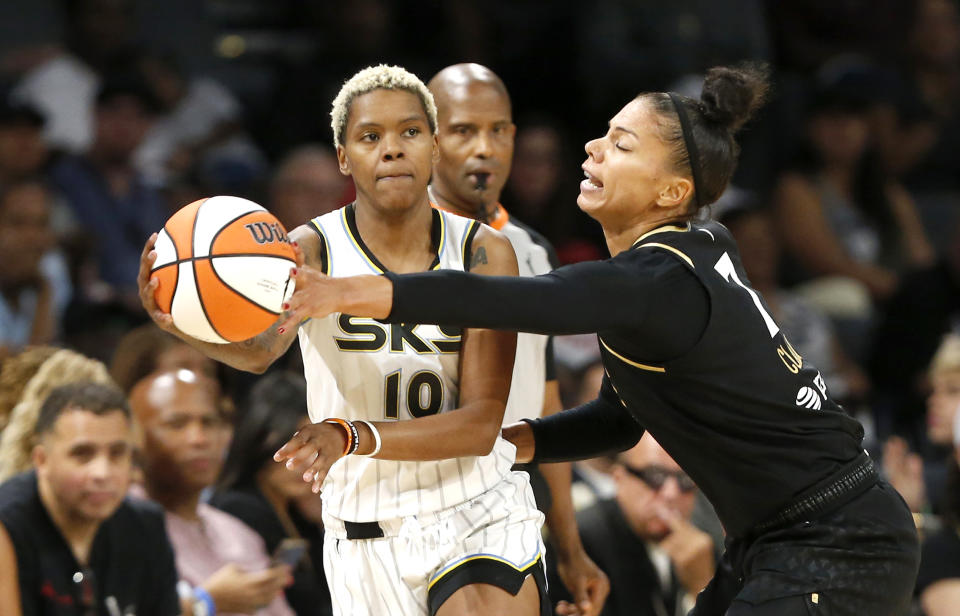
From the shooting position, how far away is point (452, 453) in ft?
12.6

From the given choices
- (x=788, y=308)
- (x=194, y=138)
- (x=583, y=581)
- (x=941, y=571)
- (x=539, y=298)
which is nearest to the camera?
(x=539, y=298)

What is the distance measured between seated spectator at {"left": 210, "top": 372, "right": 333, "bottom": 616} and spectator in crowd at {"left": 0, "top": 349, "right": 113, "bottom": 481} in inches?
31.8

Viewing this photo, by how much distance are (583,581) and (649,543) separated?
4.16 ft

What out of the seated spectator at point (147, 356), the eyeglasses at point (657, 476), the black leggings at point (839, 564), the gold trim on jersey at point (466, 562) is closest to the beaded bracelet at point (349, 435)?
the gold trim on jersey at point (466, 562)

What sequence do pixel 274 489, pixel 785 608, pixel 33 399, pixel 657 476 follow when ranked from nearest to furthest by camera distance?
1. pixel 785 608
2. pixel 33 399
3. pixel 657 476
4. pixel 274 489

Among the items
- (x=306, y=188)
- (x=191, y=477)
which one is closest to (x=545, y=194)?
(x=306, y=188)

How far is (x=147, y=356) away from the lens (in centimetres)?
674

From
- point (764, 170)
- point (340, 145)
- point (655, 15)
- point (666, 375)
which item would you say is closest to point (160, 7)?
point (655, 15)

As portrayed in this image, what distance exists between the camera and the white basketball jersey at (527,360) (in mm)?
4797

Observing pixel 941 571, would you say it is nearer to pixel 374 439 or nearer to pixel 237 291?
pixel 374 439

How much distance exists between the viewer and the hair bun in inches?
152

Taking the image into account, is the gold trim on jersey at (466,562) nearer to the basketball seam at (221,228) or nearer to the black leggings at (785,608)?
the black leggings at (785,608)

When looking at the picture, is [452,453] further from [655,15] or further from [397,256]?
[655,15]

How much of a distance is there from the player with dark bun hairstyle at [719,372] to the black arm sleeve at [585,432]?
0.44 m
